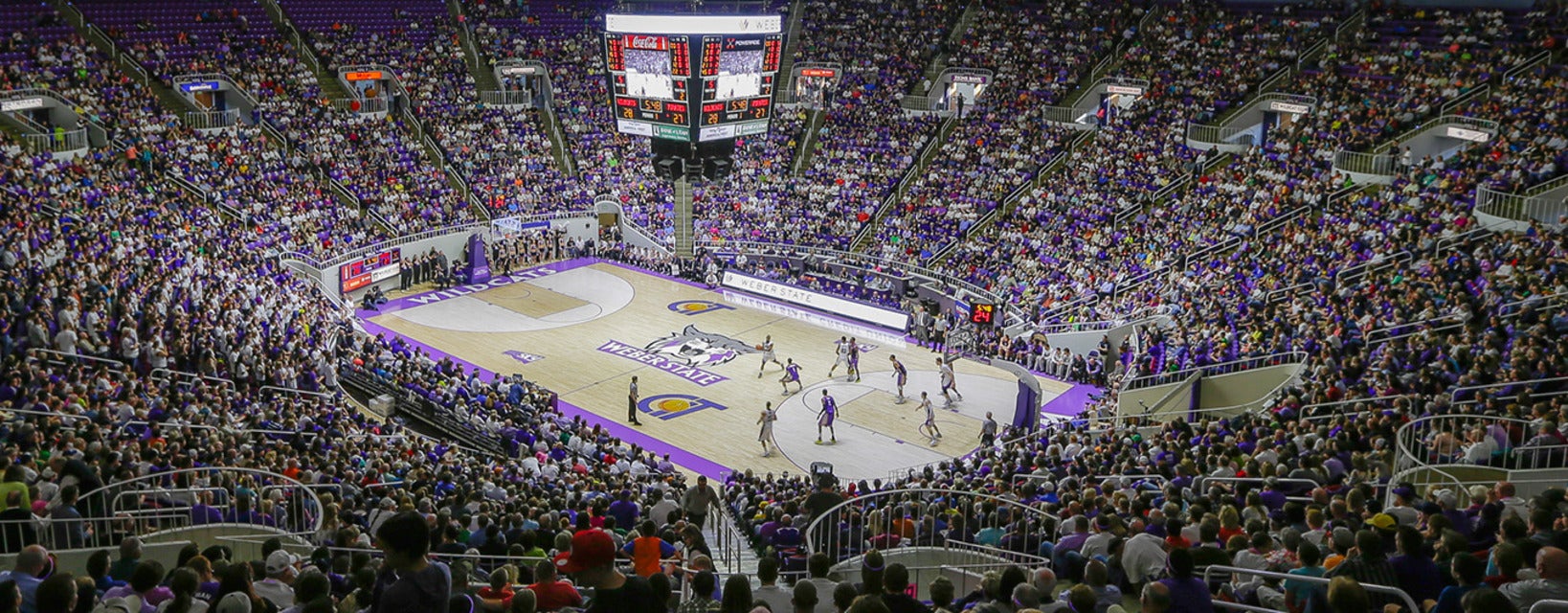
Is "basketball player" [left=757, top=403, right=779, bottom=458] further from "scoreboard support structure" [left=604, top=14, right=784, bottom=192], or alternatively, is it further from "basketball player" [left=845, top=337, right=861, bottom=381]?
"scoreboard support structure" [left=604, top=14, right=784, bottom=192]

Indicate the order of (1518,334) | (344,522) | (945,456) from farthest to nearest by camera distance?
1. (945,456)
2. (1518,334)
3. (344,522)

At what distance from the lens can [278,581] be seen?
24.8ft

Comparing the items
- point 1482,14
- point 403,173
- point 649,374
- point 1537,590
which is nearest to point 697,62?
point 649,374

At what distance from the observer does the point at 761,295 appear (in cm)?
3694

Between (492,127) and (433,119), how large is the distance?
2342 millimetres

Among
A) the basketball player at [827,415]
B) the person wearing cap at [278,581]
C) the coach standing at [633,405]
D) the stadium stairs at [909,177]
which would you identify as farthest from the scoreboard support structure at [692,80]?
the person wearing cap at [278,581]

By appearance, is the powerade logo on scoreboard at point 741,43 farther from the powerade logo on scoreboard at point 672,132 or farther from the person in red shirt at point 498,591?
the person in red shirt at point 498,591

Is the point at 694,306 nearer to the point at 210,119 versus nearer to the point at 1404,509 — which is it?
the point at 210,119

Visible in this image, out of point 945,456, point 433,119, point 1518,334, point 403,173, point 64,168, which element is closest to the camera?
point 1518,334

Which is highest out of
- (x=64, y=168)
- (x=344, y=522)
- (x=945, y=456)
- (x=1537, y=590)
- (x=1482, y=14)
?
(x=1482, y=14)

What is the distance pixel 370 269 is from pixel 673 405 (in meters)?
14.0

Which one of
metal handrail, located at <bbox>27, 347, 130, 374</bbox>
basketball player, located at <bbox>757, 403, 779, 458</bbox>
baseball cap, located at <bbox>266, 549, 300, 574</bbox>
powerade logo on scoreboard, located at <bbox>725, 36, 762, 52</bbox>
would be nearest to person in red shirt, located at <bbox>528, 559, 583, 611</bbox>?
baseball cap, located at <bbox>266, 549, 300, 574</bbox>

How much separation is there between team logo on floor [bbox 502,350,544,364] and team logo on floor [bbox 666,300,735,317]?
5.98 m

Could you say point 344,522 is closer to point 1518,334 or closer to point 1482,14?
point 1518,334
